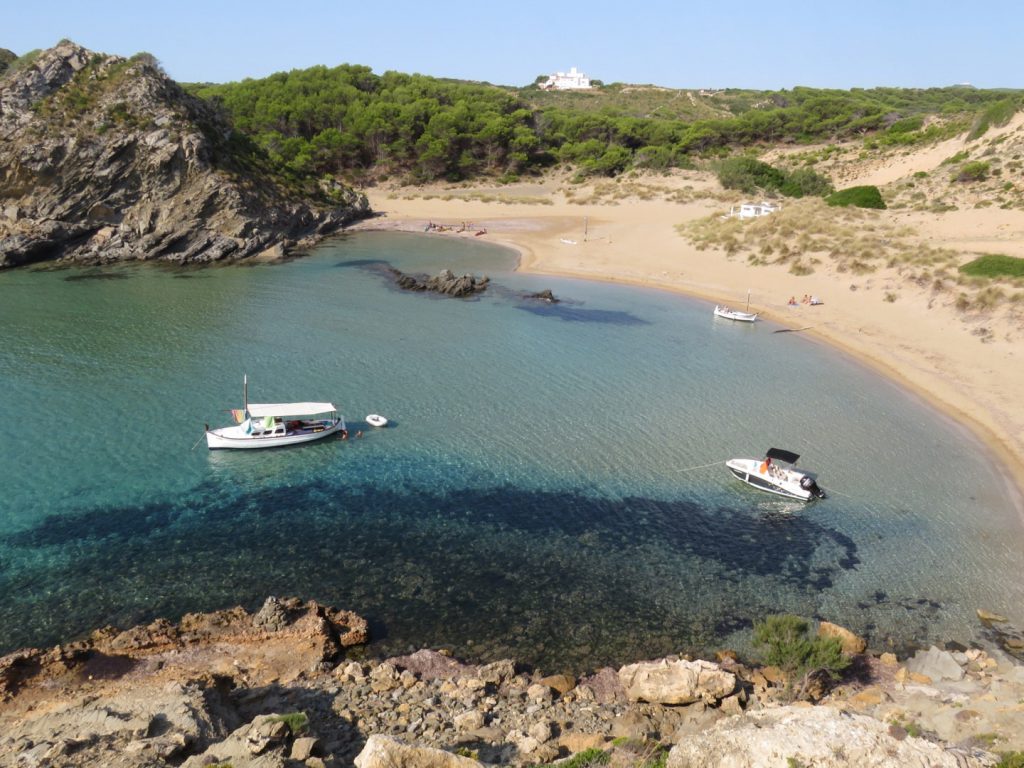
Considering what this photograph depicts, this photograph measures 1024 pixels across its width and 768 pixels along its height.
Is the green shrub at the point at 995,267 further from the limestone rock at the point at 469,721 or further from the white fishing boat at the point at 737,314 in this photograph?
the limestone rock at the point at 469,721

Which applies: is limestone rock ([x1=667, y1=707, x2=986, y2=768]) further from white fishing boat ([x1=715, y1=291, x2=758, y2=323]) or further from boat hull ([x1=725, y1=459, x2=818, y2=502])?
white fishing boat ([x1=715, y1=291, x2=758, y2=323])

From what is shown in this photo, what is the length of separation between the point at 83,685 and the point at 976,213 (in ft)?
258

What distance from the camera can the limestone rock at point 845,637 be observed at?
19.8 m

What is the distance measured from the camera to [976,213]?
6594 centimetres

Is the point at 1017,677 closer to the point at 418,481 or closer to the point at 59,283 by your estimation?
the point at 418,481

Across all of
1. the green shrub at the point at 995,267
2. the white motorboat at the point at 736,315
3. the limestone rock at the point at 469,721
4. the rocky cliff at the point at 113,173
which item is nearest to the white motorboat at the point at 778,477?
the limestone rock at the point at 469,721

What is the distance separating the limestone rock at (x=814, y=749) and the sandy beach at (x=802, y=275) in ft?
65.5

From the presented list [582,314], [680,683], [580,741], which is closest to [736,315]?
[582,314]

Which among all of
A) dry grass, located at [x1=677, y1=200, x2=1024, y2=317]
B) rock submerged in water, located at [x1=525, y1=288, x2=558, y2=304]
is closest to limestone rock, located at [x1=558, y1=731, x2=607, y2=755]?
rock submerged in water, located at [x1=525, y1=288, x2=558, y2=304]

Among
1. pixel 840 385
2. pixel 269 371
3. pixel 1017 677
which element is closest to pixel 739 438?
pixel 840 385

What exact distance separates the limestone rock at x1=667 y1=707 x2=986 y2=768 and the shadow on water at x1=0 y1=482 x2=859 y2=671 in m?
7.02

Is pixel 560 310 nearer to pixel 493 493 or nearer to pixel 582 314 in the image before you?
pixel 582 314

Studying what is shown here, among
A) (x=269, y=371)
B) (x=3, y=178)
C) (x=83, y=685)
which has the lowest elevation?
(x=83, y=685)

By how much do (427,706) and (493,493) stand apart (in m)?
11.6
